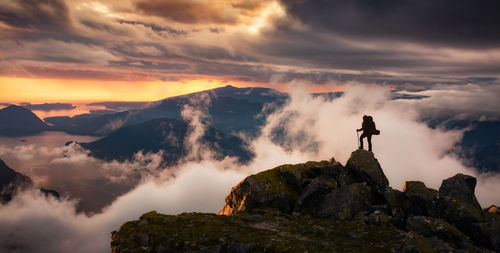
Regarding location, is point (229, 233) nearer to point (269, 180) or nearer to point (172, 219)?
point (172, 219)

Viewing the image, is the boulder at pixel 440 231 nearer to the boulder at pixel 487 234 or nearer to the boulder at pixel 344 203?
the boulder at pixel 487 234

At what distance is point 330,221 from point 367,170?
32.3 ft

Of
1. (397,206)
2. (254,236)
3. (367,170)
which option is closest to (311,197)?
(397,206)

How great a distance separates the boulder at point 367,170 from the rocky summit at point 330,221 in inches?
4.2

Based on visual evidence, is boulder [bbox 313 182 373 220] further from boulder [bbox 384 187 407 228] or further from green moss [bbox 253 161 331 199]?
green moss [bbox 253 161 331 199]

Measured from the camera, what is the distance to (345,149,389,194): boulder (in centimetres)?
2744

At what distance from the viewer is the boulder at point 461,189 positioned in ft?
79.9

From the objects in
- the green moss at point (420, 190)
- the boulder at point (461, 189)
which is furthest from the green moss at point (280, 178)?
the boulder at point (461, 189)

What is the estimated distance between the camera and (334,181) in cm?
2806

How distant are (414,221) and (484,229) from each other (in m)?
4.61

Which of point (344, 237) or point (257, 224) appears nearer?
point (344, 237)

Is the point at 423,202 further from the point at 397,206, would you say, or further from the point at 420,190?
the point at 397,206

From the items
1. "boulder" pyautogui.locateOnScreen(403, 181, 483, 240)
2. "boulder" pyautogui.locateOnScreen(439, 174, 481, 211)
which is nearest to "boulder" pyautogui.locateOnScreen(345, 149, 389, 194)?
"boulder" pyautogui.locateOnScreen(403, 181, 483, 240)

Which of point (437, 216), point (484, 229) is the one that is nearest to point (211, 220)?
point (437, 216)
